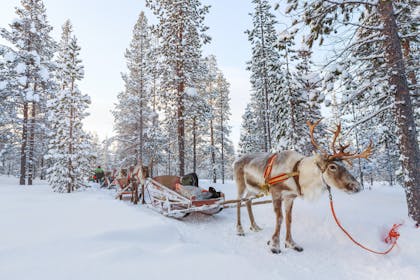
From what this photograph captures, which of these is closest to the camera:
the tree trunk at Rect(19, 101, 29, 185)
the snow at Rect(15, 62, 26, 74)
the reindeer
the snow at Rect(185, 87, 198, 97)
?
the reindeer

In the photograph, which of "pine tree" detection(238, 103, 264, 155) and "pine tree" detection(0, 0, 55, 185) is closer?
"pine tree" detection(0, 0, 55, 185)

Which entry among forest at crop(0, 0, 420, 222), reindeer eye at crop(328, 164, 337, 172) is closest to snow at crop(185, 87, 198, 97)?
forest at crop(0, 0, 420, 222)

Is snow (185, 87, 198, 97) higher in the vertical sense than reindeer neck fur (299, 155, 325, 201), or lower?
higher

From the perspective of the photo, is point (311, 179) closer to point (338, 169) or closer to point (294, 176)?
point (294, 176)

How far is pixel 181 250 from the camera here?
4.11 m

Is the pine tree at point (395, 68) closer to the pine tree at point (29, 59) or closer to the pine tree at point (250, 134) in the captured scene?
the pine tree at point (29, 59)

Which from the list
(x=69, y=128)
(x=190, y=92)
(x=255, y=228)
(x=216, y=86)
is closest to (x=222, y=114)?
(x=216, y=86)

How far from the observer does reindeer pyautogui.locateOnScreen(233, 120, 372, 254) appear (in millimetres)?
4117

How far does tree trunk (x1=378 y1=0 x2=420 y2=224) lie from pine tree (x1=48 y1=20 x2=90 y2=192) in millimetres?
16072

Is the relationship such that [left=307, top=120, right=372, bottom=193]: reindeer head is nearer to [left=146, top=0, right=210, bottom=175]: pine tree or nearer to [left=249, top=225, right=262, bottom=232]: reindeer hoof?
[left=249, top=225, right=262, bottom=232]: reindeer hoof

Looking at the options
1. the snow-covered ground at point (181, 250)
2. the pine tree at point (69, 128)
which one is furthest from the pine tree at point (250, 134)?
the snow-covered ground at point (181, 250)

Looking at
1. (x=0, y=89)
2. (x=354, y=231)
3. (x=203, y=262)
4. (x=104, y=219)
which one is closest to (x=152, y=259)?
(x=203, y=262)

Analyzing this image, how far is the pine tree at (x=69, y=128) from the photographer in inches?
585

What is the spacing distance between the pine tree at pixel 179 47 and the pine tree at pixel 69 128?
5.61 metres
